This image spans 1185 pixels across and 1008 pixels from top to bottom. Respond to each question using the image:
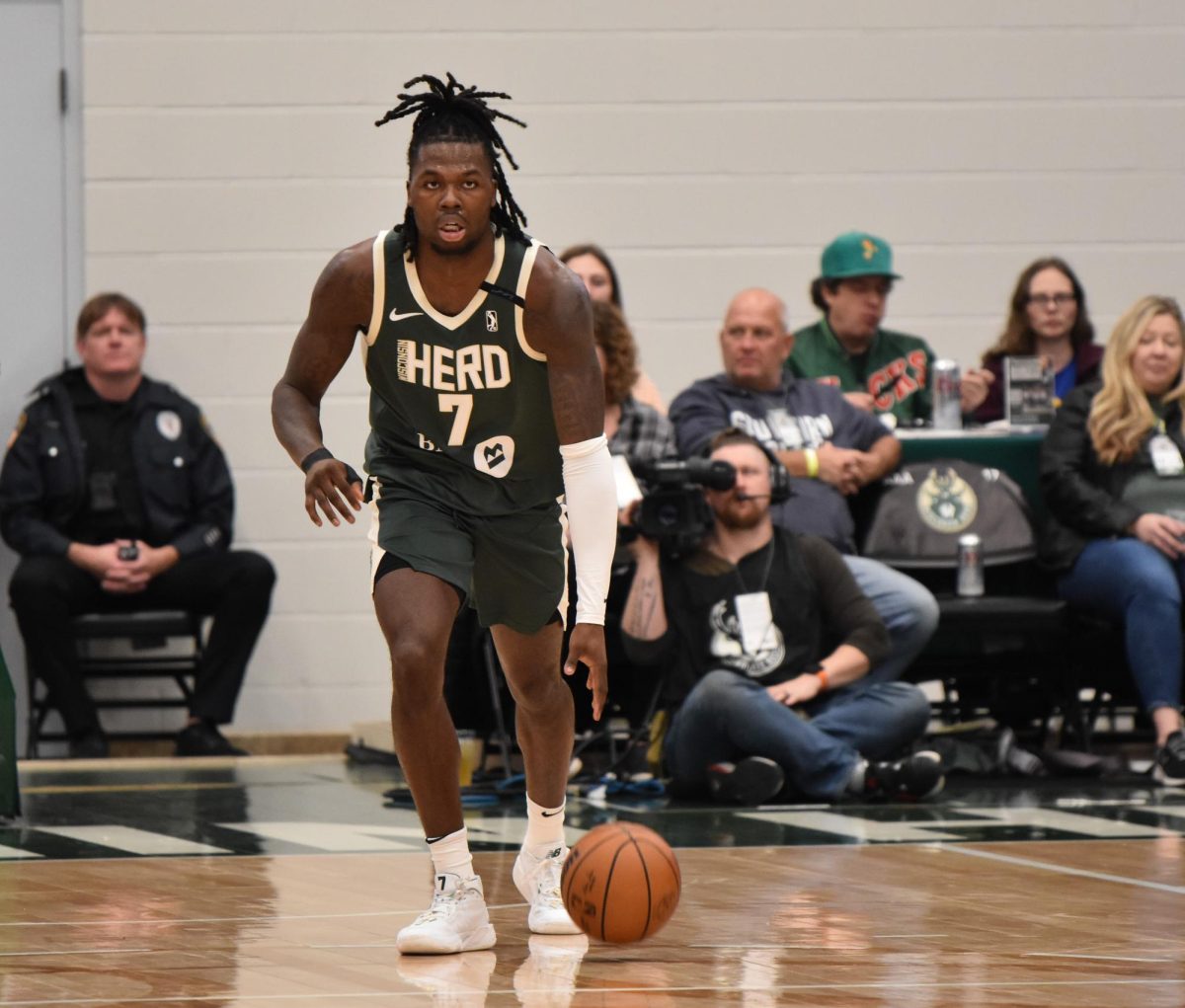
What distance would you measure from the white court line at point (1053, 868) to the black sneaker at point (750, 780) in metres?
0.90

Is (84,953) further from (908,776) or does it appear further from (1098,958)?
(908,776)

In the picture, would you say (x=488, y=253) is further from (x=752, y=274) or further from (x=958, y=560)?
(x=752, y=274)

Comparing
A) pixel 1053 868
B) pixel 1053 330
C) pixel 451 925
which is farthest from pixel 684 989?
pixel 1053 330

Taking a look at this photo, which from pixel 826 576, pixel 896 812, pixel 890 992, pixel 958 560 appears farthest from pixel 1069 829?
pixel 890 992

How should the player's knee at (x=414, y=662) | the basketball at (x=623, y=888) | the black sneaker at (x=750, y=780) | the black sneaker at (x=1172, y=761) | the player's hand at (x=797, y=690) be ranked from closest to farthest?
the basketball at (x=623, y=888) < the player's knee at (x=414, y=662) < the black sneaker at (x=750, y=780) < the player's hand at (x=797, y=690) < the black sneaker at (x=1172, y=761)

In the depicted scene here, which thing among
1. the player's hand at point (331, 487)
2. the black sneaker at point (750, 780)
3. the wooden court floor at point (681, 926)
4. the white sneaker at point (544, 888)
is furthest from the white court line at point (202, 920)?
the black sneaker at point (750, 780)

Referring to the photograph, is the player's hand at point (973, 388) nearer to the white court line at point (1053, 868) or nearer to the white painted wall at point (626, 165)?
the white painted wall at point (626, 165)

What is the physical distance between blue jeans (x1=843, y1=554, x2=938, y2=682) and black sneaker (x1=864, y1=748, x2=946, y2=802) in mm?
501

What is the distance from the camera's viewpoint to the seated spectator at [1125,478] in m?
7.23

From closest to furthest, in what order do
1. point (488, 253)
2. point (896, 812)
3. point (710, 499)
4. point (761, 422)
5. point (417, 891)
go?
point (488, 253), point (417, 891), point (896, 812), point (710, 499), point (761, 422)

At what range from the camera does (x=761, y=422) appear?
7.24m

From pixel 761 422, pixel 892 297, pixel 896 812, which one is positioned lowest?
pixel 896 812

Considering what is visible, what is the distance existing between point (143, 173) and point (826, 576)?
3632 mm

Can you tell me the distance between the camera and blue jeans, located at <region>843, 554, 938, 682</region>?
688 centimetres
